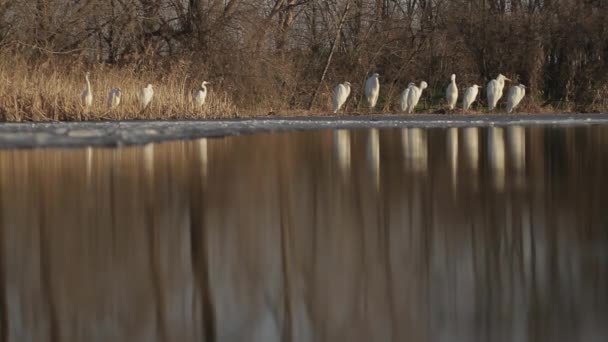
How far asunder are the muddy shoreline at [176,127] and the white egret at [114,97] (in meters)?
2.40

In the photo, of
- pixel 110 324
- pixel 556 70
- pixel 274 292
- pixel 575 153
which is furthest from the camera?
pixel 556 70

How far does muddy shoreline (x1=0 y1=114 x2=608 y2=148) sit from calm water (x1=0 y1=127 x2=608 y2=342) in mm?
4254

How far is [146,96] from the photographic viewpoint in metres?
23.4

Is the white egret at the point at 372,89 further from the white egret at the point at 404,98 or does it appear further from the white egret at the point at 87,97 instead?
the white egret at the point at 87,97

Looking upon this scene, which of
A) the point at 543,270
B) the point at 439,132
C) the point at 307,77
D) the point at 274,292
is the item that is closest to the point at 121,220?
the point at 274,292

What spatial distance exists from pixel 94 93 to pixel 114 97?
997 millimetres

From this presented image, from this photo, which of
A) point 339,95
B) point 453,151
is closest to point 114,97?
point 339,95

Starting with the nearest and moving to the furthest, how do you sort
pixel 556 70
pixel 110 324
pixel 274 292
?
pixel 110 324, pixel 274 292, pixel 556 70

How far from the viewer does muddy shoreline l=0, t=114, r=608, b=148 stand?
16.0m

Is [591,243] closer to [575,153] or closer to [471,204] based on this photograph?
[471,204]

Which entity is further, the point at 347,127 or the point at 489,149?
the point at 347,127

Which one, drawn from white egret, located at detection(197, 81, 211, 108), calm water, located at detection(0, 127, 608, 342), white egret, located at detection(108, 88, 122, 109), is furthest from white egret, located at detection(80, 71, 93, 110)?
calm water, located at detection(0, 127, 608, 342)

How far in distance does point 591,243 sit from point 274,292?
90.0 inches

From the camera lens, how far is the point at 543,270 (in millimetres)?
5699
